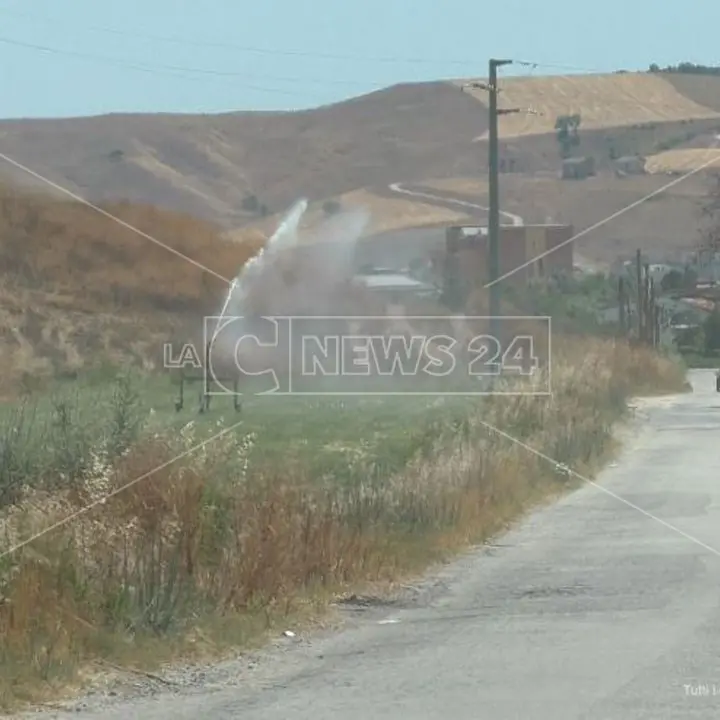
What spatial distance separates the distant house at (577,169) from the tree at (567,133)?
16.2 inches

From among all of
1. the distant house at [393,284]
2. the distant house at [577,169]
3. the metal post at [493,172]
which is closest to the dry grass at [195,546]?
the metal post at [493,172]

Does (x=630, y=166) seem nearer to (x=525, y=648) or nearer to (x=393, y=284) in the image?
(x=393, y=284)

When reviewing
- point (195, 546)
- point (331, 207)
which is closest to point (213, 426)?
point (331, 207)

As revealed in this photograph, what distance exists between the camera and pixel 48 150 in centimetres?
2691

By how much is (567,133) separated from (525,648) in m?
57.7

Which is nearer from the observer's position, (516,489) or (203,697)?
(203,697)

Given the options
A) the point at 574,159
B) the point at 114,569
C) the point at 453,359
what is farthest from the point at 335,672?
the point at 574,159

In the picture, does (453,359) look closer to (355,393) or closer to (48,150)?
(355,393)

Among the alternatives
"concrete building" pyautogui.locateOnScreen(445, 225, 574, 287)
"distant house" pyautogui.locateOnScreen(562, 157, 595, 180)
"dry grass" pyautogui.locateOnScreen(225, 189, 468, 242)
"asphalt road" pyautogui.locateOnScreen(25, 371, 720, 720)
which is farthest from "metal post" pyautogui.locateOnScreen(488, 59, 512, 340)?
"distant house" pyautogui.locateOnScreen(562, 157, 595, 180)

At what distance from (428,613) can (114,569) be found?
245 cm

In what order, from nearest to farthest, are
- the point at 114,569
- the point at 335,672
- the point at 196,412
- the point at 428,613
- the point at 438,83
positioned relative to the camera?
1. the point at 335,672
2. the point at 114,569
3. the point at 428,613
4. the point at 196,412
5. the point at 438,83

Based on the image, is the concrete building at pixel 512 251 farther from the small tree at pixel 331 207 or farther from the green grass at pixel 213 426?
the small tree at pixel 331 207

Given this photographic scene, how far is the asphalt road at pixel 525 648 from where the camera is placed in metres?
9.37

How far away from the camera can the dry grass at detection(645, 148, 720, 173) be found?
2867 inches
